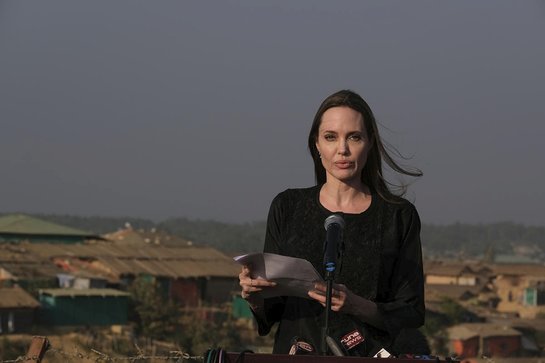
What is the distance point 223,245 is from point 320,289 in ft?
395

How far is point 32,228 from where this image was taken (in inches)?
2384

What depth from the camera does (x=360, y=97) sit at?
3.48 m

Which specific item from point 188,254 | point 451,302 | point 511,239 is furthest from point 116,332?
point 511,239

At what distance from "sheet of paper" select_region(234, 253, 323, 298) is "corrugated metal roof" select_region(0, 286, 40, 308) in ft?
101

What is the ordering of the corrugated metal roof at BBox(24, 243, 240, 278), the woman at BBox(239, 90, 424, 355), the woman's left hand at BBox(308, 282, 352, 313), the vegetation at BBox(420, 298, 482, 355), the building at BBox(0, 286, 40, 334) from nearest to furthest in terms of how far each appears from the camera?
the woman's left hand at BBox(308, 282, 352, 313)
the woman at BBox(239, 90, 424, 355)
the building at BBox(0, 286, 40, 334)
the vegetation at BBox(420, 298, 482, 355)
the corrugated metal roof at BBox(24, 243, 240, 278)

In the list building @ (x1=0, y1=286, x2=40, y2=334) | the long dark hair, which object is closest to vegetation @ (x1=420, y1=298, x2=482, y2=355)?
building @ (x1=0, y1=286, x2=40, y2=334)

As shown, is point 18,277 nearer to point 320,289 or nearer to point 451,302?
point 451,302

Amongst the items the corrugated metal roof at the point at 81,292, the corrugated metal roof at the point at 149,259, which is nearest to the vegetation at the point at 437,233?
the corrugated metal roof at the point at 149,259

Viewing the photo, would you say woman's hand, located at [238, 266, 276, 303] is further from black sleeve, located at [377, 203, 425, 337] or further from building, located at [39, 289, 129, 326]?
building, located at [39, 289, 129, 326]

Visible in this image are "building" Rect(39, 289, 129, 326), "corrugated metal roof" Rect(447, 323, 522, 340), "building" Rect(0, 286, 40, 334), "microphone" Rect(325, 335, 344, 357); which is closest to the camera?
"microphone" Rect(325, 335, 344, 357)

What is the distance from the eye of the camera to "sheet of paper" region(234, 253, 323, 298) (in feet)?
10.3

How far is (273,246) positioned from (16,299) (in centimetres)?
3146

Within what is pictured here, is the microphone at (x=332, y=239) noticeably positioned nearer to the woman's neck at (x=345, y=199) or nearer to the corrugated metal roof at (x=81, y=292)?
the woman's neck at (x=345, y=199)

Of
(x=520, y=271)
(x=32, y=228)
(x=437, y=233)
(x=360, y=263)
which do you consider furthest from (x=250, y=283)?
(x=437, y=233)
